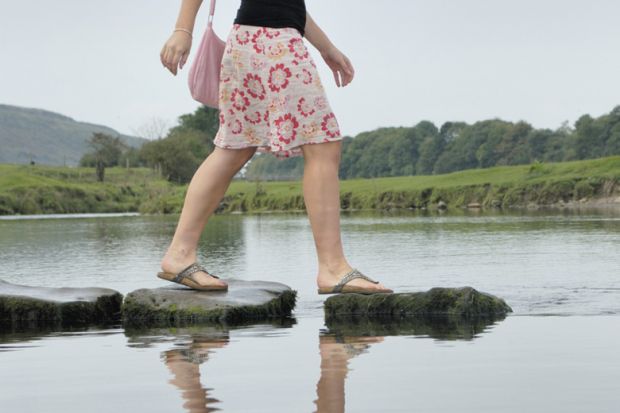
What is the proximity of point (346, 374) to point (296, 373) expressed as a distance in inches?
8.0

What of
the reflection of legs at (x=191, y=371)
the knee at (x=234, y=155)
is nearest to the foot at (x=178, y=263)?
the knee at (x=234, y=155)

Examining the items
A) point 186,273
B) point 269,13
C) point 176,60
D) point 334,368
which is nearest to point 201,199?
point 186,273

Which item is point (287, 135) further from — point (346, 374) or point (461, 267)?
point (461, 267)

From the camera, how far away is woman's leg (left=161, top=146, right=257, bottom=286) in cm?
636

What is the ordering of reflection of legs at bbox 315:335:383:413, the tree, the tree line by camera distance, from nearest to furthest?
reflection of legs at bbox 315:335:383:413 → the tree line → the tree

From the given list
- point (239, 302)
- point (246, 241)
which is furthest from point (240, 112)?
point (246, 241)

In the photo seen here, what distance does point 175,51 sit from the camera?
237 inches

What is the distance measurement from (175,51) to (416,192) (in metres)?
53.3

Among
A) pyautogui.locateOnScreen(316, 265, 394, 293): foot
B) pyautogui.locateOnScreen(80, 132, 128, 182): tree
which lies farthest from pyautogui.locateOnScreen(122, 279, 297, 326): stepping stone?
pyautogui.locateOnScreen(80, 132, 128, 182): tree

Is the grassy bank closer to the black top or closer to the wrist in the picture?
the wrist

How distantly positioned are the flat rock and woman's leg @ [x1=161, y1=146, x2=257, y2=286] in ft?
2.99

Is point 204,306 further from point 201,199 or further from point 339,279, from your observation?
point 339,279

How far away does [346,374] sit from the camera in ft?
12.5

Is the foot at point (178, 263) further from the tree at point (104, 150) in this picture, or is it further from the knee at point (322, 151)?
the tree at point (104, 150)
